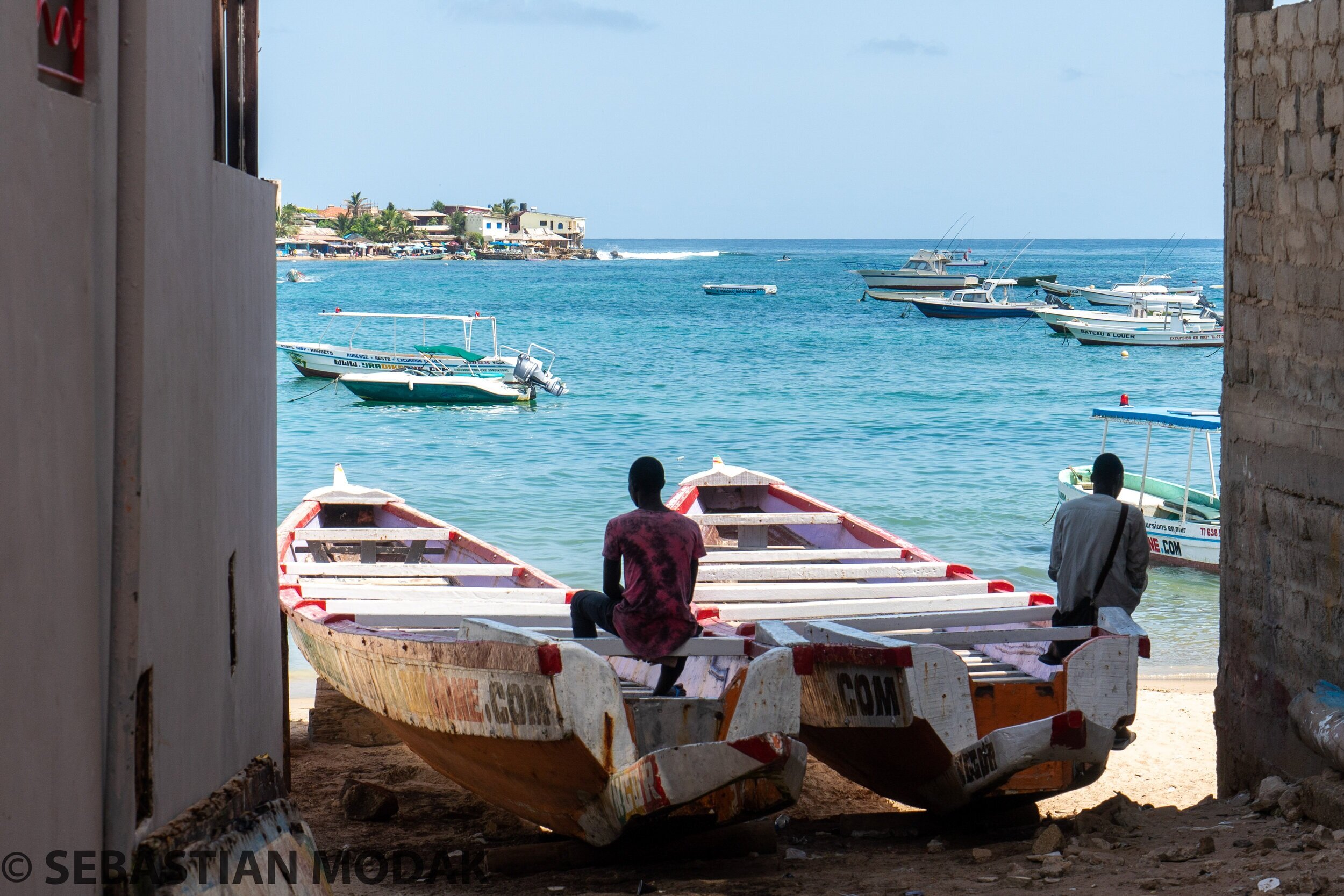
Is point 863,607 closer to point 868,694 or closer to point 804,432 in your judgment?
point 868,694

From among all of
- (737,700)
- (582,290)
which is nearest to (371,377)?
(737,700)

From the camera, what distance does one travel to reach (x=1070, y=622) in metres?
6.46

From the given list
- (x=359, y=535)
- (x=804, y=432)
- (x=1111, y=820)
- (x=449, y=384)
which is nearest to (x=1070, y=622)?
(x=1111, y=820)

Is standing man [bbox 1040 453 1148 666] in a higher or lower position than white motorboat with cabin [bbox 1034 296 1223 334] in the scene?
lower

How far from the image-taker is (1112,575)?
6.36 meters

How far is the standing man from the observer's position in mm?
6238

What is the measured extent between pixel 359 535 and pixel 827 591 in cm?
380

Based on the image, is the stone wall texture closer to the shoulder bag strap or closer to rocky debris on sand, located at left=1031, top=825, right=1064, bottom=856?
the shoulder bag strap

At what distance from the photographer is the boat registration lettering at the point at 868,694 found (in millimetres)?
5555

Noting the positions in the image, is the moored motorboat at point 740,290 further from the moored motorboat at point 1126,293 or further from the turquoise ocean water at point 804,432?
the moored motorboat at point 1126,293

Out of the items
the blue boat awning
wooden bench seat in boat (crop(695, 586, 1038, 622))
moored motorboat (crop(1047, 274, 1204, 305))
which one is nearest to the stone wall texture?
wooden bench seat in boat (crop(695, 586, 1038, 622))

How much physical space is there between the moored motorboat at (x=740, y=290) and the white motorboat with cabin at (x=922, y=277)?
42.0ft

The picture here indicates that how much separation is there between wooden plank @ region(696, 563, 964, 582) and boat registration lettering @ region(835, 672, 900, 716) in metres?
2.72

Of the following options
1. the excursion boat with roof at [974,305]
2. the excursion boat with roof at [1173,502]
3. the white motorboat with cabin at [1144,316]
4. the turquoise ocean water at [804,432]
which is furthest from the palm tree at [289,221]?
the excursion boat with roof at [1173,502]
